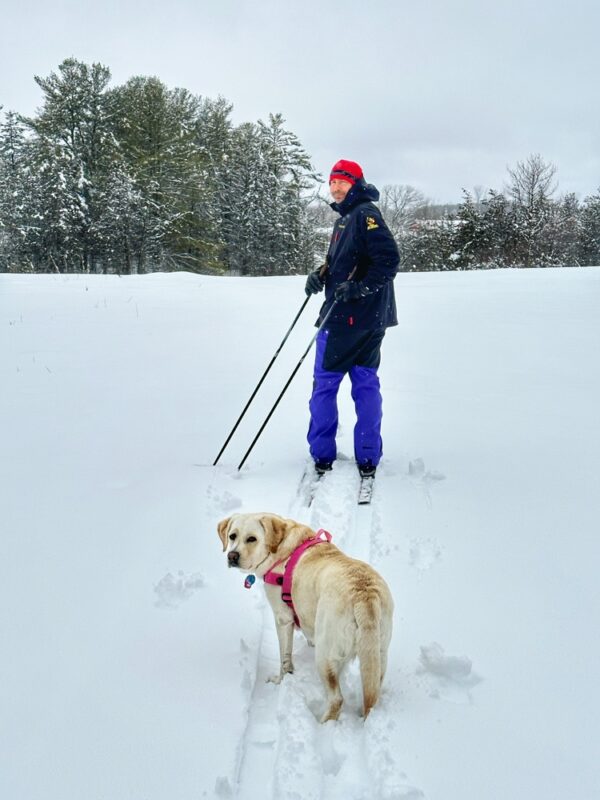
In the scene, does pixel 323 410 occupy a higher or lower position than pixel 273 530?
higher

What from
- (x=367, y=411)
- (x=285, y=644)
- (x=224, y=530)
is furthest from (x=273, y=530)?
(x=367, y=411)

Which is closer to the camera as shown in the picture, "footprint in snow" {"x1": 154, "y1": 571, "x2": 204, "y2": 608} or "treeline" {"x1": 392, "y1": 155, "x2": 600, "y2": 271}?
"footprint in snow" {"x1": 154, "y1": 571, "x2": 204, "y2": 608}

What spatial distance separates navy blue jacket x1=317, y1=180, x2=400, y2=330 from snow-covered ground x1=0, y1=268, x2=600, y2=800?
1.28m

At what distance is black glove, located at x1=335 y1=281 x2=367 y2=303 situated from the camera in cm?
378

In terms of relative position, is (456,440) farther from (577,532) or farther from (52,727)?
(52,727)

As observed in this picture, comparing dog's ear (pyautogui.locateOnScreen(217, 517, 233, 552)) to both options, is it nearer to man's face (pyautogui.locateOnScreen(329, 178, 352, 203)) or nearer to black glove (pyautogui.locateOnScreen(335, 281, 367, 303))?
black glove (pyautogui.locateOnScreen(335, 281, 367, 303))

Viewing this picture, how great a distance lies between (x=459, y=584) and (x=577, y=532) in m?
0.94

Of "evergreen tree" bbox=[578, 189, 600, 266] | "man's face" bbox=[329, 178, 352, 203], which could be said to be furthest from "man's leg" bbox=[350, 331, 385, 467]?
"evergreen tree" bbox=[578, 189, 600, 266]

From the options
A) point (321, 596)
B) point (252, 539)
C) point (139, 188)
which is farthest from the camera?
point (139, 188)

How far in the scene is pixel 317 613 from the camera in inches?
81.6

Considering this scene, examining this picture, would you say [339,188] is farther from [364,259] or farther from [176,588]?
[176,588]

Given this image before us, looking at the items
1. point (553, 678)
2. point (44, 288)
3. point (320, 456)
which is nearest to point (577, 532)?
point (553, 678)

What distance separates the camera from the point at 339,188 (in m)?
3.90

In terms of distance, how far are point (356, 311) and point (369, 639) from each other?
102 inches
